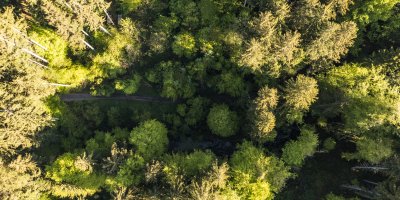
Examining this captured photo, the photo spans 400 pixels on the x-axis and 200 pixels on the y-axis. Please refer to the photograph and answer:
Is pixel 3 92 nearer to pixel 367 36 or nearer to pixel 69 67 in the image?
pixel 69 67

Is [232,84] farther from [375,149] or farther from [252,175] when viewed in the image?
[375,149]

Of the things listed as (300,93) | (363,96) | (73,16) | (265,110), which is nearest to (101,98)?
(73,16)

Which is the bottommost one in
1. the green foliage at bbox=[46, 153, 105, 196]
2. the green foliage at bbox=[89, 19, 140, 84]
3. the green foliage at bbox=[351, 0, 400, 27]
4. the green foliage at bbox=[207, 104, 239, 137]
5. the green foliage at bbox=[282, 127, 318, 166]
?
the green foliage at bbox=[46, 153, 105, 196]

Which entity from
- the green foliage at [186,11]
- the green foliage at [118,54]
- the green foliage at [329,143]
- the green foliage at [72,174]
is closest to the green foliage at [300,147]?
the green foliage at [329,143]

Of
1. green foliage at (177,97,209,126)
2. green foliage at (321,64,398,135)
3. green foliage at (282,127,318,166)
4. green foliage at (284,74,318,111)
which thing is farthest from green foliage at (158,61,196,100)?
green foliage at (321,64,398,135)

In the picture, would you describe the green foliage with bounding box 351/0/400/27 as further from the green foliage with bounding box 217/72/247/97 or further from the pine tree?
the pine tree

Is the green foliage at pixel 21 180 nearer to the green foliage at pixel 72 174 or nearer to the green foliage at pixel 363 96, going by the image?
the green foliage at pixel 72 174

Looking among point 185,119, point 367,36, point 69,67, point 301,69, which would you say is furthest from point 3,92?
point 367,36
